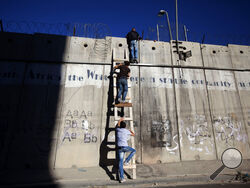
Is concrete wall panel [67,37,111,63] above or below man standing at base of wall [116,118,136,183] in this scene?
above

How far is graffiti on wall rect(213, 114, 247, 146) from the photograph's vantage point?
657cm

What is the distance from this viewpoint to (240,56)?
26.4 ft

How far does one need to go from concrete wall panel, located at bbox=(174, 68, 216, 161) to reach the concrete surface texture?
0.04m

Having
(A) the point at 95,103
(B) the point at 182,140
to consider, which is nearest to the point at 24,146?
(A) the point at 95,103

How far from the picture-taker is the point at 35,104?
592 centimetres

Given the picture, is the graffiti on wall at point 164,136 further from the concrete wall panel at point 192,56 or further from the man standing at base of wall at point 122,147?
the concrete wall panel at point 192,56

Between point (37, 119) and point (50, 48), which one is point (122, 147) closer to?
point (37, 119)

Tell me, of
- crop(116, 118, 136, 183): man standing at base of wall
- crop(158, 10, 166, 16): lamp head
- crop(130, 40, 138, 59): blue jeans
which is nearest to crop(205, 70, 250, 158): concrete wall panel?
crop(130, 40, 138, 59): blue jeans

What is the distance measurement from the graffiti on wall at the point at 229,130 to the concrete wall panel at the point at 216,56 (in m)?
2.70

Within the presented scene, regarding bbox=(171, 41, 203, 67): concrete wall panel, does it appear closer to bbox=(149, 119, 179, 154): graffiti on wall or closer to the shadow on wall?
bbox=(149, 119, 179, 154): graffiti on wall

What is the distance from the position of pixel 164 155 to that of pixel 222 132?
2.97 m

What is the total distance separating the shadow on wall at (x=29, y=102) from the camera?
5.35 metres

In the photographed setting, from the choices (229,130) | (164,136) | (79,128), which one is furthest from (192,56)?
(79,128)

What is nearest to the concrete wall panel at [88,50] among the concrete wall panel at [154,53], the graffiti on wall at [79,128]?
the concrete wall panel at [154,53]
